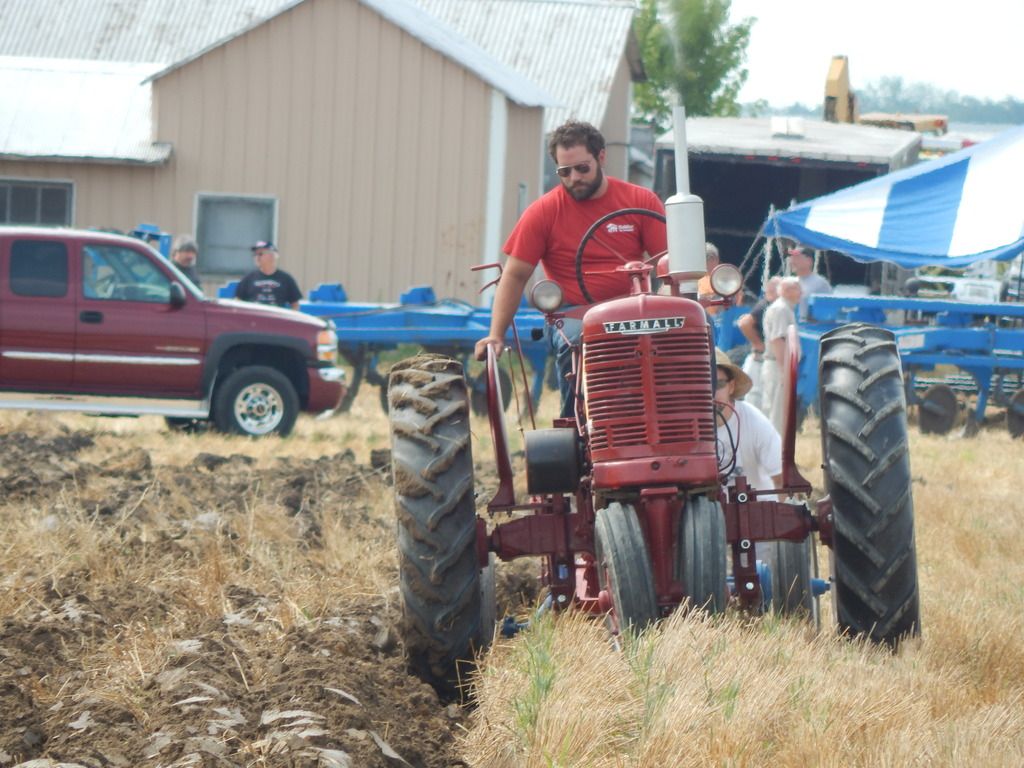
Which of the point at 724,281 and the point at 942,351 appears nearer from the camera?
the point at 724,281

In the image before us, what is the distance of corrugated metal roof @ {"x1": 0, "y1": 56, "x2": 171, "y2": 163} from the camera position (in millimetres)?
23875

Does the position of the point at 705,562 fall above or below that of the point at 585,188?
below

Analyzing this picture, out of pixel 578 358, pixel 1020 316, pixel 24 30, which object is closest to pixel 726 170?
pixel 1020 316

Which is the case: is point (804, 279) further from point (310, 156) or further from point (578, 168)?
point (578, 168)

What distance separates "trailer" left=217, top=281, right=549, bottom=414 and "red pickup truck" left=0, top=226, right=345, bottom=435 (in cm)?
248

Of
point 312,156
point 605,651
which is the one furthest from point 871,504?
point 312,156

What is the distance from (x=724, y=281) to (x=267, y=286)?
12.2 m

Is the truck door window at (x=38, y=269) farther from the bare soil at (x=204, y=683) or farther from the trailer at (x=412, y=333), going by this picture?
the bare soil at (x=204, y=683)

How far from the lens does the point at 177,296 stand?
49.9 feet

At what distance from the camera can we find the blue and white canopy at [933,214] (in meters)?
16.2

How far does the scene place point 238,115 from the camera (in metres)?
23.9

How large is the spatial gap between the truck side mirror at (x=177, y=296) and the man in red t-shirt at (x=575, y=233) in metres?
8.46

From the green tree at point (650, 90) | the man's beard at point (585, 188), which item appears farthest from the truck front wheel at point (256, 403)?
the green tree at point (650, 90)

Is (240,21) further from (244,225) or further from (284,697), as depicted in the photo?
(284,697)
